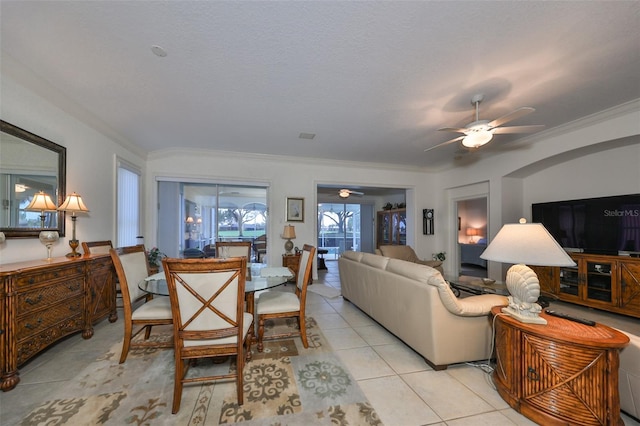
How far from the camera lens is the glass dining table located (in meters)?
2.19

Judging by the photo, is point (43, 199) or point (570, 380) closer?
point (570, 380)

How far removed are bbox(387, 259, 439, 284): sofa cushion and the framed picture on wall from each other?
9.70ft

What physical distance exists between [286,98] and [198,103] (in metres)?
1.06

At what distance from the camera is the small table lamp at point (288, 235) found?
5102 millimetres

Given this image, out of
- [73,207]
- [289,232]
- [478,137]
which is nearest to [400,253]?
[289,232]

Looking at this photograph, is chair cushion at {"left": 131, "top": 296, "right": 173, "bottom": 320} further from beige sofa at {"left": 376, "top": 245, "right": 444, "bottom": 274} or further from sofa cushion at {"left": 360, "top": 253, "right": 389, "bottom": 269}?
→ beige sofa at {"left": 376, "top": 245, "right": 444, "bottom": 274}

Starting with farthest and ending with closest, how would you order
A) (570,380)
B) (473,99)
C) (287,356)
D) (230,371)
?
(473,99) < (287,356) < (230,371) < (570,380)

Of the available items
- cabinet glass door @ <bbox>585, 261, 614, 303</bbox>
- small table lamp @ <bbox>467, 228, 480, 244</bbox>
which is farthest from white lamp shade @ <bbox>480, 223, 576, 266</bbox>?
small table lamp @ <bbox>467, 228, 480, 244</bbox>

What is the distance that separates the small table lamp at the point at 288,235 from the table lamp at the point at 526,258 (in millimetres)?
3710

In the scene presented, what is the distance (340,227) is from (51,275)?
8538 mm

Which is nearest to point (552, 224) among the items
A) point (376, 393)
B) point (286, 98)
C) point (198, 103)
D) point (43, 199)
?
point (376, 393)

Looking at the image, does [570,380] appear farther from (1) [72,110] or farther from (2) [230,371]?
(1) [72,110]

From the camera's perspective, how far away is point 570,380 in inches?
57.1

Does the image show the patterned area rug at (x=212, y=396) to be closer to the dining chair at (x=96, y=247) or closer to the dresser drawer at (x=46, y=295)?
the dresser drawer at (x=46, y=295)
